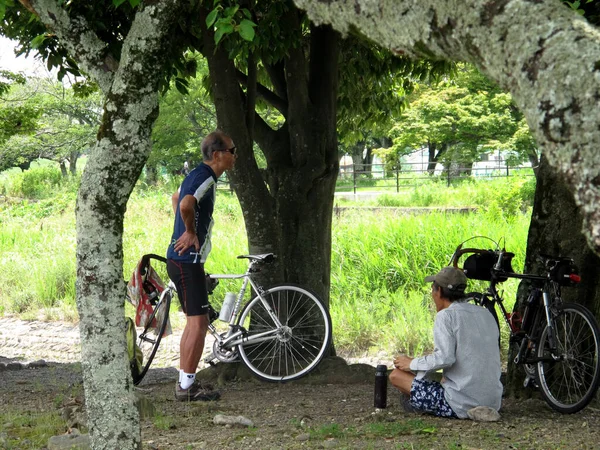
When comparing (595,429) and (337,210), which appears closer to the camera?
(595,429)

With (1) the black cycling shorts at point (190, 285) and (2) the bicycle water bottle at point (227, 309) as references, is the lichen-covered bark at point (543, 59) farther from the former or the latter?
(2) the bicycle water bottle at point (227, 309)

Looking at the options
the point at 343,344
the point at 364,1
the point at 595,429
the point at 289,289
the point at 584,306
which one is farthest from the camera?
the point at 343,344

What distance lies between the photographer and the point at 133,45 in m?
4.04

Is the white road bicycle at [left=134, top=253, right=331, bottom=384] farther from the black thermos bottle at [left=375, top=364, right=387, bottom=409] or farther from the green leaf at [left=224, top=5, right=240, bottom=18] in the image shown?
the green leaf at [left=224, top=5, right=240, bottom=18]

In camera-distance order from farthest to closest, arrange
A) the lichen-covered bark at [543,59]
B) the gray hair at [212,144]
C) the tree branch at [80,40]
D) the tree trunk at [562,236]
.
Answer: the gray hair at [212,144] < the tree trunk at [562,236] < the tree branch at [80,40] < the lichen-covered bark at [543,59]

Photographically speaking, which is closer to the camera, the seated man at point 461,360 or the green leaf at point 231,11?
the green leaf at point 231,11

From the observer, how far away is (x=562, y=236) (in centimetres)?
622

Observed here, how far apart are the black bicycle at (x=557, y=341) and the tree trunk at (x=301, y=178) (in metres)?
2.07

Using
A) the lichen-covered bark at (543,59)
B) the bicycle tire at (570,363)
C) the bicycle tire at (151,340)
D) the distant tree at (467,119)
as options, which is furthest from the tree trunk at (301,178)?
the distant tree at (467,119)

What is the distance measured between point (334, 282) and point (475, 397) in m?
7.18

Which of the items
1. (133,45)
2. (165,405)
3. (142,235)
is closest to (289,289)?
(165,405)

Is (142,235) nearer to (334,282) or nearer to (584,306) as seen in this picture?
(334,282)

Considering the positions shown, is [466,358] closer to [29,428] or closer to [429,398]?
[429,398]

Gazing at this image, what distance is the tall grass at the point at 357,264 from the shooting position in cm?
1085
